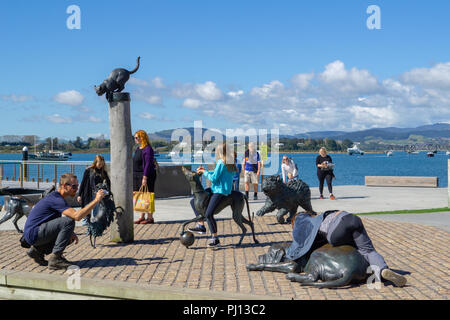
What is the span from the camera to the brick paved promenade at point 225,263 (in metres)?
5.77

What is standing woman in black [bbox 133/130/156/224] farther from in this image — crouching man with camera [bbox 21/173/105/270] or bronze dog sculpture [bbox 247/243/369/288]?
bronze dog sculpture [bbox 247/243/369/288]

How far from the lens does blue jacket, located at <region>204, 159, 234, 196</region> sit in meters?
8.11

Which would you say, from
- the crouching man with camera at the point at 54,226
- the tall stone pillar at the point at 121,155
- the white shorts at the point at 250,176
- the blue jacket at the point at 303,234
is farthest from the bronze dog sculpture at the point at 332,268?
the white shorts at the point at 250,176

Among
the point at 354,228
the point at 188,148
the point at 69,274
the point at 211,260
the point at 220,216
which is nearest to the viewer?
the point at 354,228

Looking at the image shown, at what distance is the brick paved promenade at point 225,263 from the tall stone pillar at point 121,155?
22.2 inches

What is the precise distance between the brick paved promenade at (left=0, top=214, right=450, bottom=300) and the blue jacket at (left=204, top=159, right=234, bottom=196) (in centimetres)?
96

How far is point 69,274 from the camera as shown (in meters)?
6.55

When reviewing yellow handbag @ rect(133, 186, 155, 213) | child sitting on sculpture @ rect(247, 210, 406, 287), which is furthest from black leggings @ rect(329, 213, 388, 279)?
yellow handbag @ rect(133, 186, 155, 213)

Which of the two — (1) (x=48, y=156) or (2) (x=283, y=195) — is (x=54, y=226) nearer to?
(2) (x=283, y=195)

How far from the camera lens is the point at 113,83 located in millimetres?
8914

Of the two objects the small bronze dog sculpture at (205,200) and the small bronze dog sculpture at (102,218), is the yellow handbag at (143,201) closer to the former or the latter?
the small bronze dog sculpture at (102,218)
